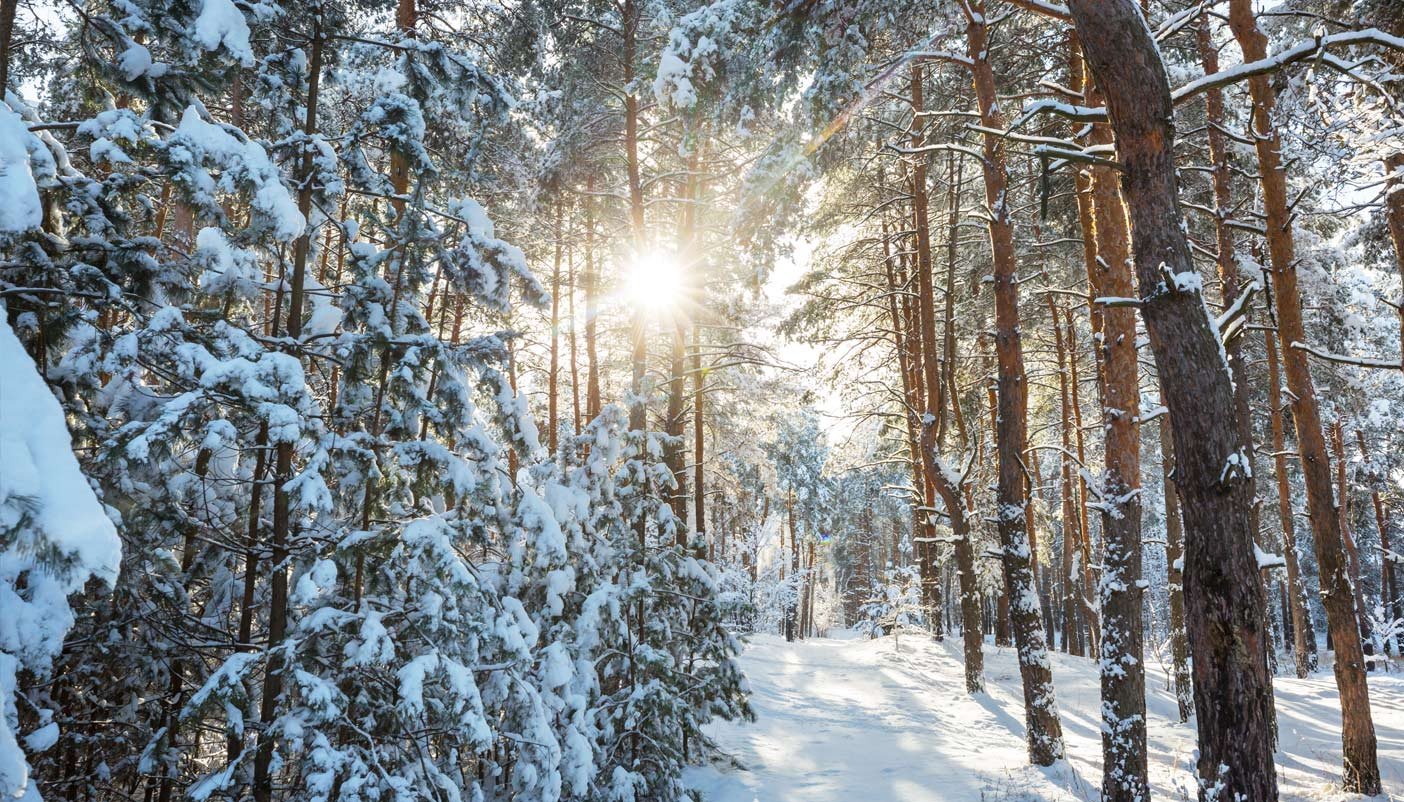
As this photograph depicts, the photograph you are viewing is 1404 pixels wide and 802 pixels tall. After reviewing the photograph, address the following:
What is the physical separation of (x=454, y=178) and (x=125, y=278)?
17.3 feet

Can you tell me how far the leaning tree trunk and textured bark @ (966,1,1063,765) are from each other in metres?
4.07

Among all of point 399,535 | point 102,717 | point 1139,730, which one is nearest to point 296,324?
point 399,535

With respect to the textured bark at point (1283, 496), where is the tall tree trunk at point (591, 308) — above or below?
above

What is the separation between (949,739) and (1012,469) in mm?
4495

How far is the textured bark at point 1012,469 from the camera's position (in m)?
8.50

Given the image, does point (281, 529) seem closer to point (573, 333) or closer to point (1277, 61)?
point (1277, 61)

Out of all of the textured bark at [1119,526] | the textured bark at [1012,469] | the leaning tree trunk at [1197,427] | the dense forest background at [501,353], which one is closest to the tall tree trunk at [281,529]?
the dense forest background at [501,353]

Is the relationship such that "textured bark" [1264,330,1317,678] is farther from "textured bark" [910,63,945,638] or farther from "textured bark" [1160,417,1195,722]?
"textured bark" [910,63,945,638]

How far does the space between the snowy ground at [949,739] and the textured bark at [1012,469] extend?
640 mm

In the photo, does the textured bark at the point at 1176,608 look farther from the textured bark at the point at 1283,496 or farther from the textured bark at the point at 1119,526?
the textured bark at the point at 1119,526

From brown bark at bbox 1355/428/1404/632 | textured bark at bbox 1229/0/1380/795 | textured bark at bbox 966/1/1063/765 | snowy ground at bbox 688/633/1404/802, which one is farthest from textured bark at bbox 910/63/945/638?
brown bark at bbox 1355/428/1404/632

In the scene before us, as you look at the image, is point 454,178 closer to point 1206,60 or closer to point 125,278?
point 125,278

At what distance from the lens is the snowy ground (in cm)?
788

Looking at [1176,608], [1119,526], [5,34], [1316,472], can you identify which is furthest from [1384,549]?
[5,34]
